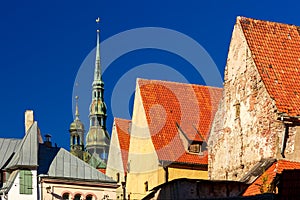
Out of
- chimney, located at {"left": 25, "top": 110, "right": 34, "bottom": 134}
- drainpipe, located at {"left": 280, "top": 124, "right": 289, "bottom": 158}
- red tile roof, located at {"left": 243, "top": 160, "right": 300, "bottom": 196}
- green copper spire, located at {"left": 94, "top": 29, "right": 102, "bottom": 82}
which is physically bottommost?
red tile roof, located at {"left": 243, "top": 160, "right": 300, "bottom": 196}

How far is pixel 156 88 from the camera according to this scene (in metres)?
41.6

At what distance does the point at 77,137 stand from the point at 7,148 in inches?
1808

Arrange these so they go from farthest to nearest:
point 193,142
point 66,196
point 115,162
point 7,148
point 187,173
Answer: point 115,162, point 7,148, point 66,196, point 193,142, point 187,173

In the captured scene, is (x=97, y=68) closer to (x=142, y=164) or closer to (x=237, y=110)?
(x=142, y=164)

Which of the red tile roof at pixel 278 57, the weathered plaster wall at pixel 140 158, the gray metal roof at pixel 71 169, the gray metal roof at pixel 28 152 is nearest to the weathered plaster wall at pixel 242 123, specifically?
the red tile roof at pixel 278 57

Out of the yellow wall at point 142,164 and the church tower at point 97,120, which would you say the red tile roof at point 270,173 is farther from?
the church tower at point 97,120

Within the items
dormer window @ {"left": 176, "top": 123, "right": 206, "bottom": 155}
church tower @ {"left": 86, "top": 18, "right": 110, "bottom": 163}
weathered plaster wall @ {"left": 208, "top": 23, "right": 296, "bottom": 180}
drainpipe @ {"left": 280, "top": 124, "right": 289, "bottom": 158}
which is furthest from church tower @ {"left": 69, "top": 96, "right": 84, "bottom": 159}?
drainpipe @ {"left": 280, "top": 124, "right": 289, "bottom": 158}

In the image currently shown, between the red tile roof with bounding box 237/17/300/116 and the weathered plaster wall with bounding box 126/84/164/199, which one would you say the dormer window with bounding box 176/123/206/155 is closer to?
the weathered plaster wall with bounding box 126/84/164/199

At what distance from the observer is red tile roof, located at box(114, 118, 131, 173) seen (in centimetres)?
4556

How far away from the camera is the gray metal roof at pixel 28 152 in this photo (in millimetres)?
41750

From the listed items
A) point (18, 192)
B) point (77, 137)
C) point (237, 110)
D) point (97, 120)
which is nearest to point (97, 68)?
point (97, 120)

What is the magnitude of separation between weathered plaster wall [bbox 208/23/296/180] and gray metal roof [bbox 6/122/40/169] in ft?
36.1

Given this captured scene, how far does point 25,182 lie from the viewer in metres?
41.4

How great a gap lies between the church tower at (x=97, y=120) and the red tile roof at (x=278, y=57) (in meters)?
63.4
